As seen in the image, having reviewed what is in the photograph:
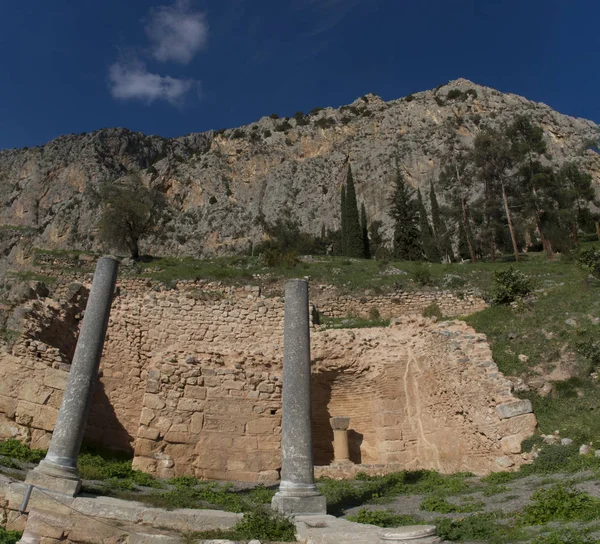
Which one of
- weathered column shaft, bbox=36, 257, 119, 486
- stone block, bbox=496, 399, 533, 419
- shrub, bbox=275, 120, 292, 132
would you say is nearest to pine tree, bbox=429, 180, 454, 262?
stone block, bbox=496, 399, 533, 419

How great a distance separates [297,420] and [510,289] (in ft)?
47.1

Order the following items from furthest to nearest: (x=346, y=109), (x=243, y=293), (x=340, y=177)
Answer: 1. (x=346, y=109)
2. (x=340, y=177)
3. (x=243, y=293)

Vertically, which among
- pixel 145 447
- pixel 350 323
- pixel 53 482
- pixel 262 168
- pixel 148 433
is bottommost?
pixel 53 482

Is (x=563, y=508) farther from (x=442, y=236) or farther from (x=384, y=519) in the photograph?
(x=442, y=236)

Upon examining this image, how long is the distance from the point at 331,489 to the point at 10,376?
362 inches

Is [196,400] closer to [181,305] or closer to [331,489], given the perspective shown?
[331,489]

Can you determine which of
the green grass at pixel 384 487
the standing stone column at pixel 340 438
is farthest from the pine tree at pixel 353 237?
the green grass at pixel 384 487

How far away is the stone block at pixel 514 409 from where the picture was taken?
1209cm

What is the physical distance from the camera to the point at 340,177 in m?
88.8

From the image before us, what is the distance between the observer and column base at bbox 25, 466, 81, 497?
7.67 metres

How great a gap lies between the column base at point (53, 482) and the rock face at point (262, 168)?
7017cm

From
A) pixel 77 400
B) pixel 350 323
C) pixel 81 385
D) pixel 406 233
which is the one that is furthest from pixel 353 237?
pixel 77 400

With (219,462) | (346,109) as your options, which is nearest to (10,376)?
(219,462)

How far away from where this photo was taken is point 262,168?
94.7 meters
